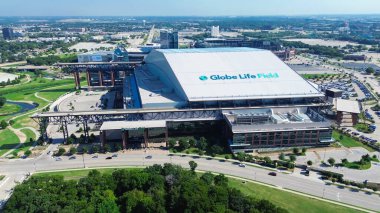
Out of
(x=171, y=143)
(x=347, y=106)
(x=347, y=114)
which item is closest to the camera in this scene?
(x=171, y=143)

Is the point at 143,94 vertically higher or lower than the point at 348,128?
higher

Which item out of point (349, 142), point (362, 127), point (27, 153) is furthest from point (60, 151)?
point (362, 127)

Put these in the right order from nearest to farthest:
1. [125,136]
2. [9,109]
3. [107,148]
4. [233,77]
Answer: [107,148] → [125,136] → [233,77] → [9,109]

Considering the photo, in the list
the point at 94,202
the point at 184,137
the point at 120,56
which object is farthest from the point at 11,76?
the point at 94,202

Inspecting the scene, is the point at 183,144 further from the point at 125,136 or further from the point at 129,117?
the point at 129,117

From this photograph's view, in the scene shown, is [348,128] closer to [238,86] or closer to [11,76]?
[238,86]

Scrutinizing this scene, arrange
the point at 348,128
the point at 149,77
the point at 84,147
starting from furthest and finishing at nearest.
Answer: the point at 149,77 → the point at 348,128 → the point at 84,147

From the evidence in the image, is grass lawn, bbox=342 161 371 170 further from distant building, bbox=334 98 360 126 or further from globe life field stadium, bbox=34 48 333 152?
distant building, bbox=334 98 360 126
